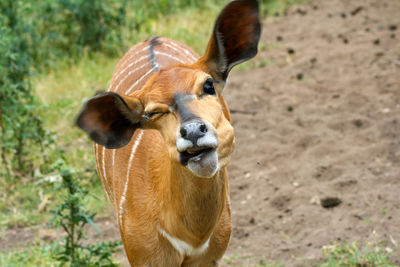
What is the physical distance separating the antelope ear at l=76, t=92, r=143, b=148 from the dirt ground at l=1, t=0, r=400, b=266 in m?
1.76

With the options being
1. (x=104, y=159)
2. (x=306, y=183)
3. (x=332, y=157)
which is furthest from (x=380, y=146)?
(x=104, y=159)

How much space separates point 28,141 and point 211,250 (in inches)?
134

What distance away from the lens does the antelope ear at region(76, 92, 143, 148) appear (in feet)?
8.77

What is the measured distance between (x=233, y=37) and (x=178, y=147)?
699 mm

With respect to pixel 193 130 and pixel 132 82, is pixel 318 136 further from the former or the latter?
pixel 193 130

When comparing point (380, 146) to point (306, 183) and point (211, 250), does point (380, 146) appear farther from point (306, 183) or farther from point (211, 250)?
point (211, 250)

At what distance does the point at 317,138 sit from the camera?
5480 millimetres

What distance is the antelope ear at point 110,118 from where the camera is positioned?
2.67 meters

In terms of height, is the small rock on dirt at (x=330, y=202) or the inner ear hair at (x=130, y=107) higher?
the inner ear hair at (x=130, y=107)

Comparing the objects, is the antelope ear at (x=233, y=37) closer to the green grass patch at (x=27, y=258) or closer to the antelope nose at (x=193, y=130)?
the antelope nose at (x=193, y=130)

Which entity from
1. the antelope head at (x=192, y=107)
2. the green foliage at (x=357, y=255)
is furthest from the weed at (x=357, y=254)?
the antelope head at (x=192, y=107)

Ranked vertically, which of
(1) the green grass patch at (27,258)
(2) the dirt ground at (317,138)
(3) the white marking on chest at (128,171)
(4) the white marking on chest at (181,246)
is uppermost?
(3) the white marking on chest at (128,171)

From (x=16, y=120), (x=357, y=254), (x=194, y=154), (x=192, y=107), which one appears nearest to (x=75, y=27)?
(x=16, y=120)

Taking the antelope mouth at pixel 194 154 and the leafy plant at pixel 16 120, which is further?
the leafy plant at pixel 16 120
